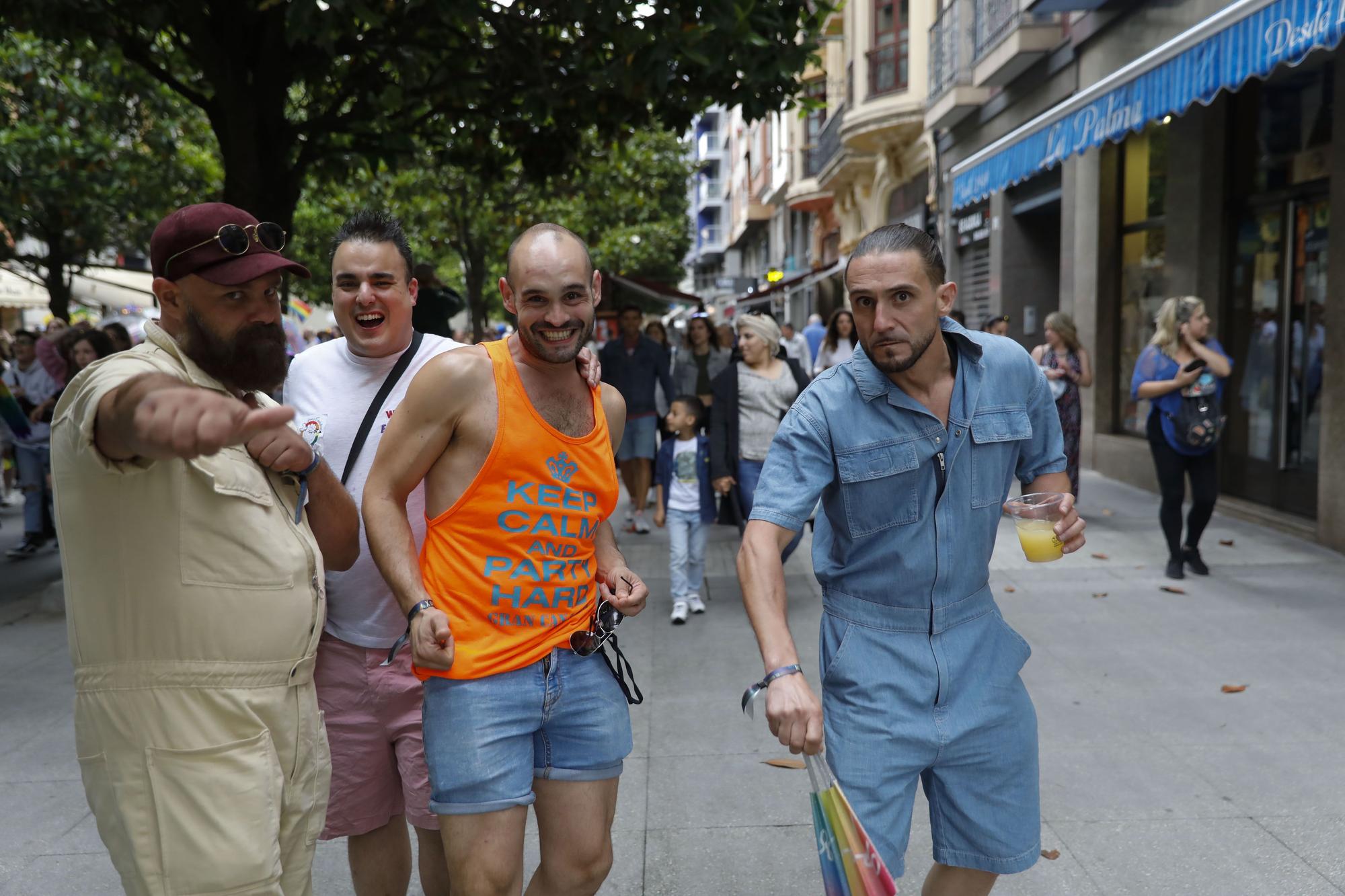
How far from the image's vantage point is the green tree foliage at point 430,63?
6750 mm

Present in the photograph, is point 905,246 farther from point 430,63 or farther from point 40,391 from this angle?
point 40,391

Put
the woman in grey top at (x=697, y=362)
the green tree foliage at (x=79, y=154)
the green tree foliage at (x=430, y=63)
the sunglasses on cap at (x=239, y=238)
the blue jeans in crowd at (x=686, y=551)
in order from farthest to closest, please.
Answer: the green tree foliage at (x=79, y=154) → the woman in grey top at (x=697, y=362) → the blue jeans in crowd at (x=686, y=551) → the green tree foliage at (x=430, y=63) → the sunglasses on cap at (x=239, y=238)

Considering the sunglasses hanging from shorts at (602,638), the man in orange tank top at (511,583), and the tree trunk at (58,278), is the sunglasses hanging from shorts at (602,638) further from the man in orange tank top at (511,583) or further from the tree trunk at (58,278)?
the tree trunk at (58,278)

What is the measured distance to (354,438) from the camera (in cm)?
290

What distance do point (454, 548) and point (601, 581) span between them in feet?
1.41

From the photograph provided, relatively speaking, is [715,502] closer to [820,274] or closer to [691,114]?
[691,114]

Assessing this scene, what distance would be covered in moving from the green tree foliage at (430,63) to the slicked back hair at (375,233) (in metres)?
3.22

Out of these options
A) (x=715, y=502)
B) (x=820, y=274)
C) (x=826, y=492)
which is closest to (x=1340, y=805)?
(x=826, y=492)

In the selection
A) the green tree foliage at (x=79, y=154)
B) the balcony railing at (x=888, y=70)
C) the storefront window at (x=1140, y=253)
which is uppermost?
the balcony railing at (x=888, y=70)

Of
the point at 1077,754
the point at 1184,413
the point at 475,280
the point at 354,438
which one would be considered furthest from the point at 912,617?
the point at 475,280

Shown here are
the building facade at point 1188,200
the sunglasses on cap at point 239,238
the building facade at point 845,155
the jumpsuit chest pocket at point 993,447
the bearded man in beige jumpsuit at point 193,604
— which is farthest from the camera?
the building facade at point 845,155

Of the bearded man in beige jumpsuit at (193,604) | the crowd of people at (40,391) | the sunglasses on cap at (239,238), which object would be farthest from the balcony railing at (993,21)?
the bearded man in beige jumpsuit at (193,604)

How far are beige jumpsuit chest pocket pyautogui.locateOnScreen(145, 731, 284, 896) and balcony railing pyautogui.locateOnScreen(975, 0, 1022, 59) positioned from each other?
43.0 ft

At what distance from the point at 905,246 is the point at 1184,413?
5537mm
